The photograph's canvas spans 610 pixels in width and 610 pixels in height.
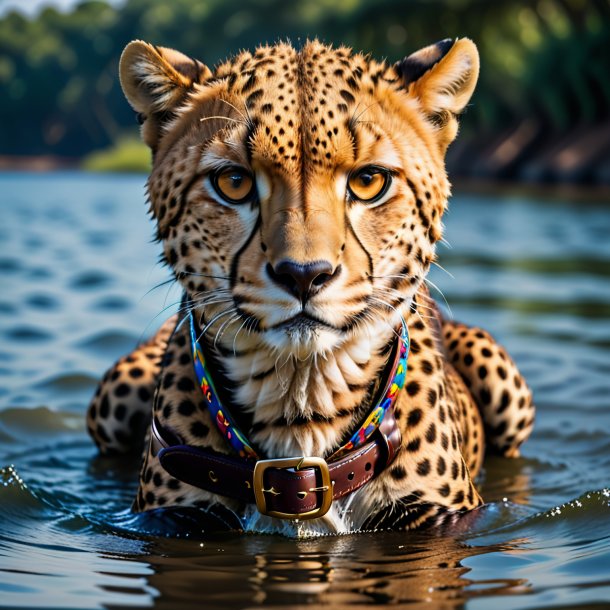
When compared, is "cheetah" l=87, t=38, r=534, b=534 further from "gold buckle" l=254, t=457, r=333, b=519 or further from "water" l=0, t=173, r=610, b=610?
"water" l=0, t=173, r=610, b=610

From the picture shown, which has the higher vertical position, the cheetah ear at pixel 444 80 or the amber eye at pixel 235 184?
the cheetah ear at pixel 444 80

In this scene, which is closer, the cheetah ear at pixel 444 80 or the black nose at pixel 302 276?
the black nose at pixel 302 276

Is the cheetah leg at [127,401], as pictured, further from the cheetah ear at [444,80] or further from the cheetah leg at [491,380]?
the cheetah ear at [444,80]

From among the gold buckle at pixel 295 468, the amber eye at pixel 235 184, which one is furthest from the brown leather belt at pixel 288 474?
the amber eye at pixel 235 184

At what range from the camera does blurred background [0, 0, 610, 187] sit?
41.2 m

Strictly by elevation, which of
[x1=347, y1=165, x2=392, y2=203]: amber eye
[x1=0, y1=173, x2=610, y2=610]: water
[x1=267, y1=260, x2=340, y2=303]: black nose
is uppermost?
[x1=347, y1=165, x2=392, y2=203]: amber eye

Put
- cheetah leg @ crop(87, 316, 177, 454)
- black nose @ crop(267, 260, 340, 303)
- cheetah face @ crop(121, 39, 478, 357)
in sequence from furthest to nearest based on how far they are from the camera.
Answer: cheetah leg @ crop(87, 316, 177, 454) → cheetah face @ crop(121, 39, 478, 357) → black nose @ crop(267, 260, 340, 303)

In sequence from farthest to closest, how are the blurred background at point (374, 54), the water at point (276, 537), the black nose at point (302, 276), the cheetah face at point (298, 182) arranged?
the blurred background at point (374, 54), the water at point (276, 537), the cheetah face at point (298, 182), the black nose at point (302, 276)

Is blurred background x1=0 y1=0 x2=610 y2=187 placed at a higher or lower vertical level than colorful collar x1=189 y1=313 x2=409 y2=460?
higher

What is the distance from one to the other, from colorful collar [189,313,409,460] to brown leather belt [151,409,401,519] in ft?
0.10

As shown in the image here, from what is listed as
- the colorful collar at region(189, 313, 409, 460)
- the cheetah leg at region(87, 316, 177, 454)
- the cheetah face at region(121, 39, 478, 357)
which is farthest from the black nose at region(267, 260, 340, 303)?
the cheetah leg at region(87, 316, 177, 454)

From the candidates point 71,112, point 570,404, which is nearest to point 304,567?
point 570,404

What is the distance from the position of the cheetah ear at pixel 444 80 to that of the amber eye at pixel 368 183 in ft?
1.46

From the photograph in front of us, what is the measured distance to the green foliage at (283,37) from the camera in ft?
138
